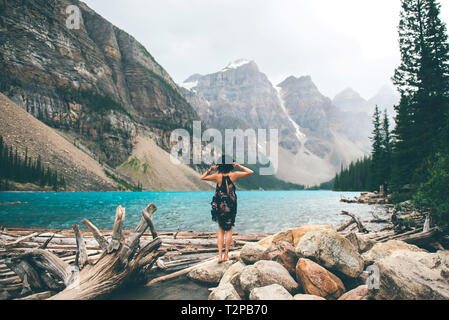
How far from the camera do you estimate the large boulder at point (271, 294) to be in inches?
171

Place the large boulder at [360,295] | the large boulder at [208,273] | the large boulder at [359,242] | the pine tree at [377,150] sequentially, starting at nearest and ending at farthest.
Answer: the large boulder at [360,295] < the large boulder at [208,273] < the large boulder at [359,242] < the pine tree at [377,150]

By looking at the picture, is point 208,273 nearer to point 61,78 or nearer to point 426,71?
point 426,71

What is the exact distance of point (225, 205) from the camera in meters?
7.00

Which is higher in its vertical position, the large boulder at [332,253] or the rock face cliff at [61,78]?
the rock face cliff at [61,78]

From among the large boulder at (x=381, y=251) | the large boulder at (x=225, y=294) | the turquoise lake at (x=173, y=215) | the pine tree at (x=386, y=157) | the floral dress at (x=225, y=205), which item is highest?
the pine tree at (x=386, y=157)

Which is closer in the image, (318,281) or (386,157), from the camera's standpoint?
(318,281)

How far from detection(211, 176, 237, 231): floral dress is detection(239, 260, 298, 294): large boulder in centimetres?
172

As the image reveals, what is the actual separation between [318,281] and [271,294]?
1.34 metres

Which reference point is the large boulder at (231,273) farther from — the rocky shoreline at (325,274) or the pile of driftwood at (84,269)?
the pile of driftwood at (84,269)

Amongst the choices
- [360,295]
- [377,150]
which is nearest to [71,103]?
[377,150]

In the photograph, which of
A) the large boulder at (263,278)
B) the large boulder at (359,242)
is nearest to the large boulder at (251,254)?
the large boulder at (263,278)

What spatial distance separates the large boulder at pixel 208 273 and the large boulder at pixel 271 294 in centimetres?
213

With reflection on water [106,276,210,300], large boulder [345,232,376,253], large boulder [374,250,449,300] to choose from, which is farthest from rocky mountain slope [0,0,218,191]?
large boulder [374,250,449,300]
